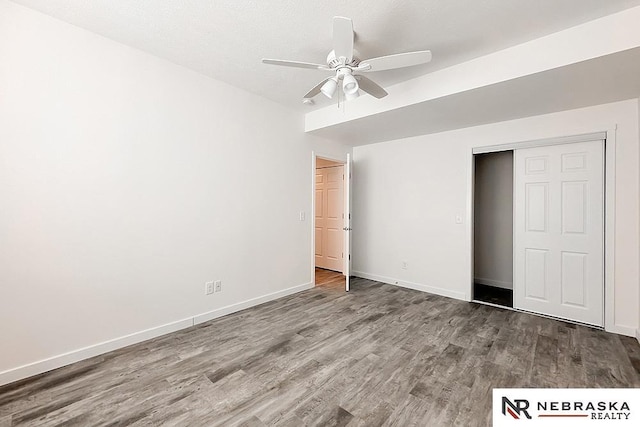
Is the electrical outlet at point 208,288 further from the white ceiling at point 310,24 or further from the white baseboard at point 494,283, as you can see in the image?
the white baseboard at point 494,283

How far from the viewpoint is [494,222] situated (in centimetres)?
471

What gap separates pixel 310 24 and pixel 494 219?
14.3ft

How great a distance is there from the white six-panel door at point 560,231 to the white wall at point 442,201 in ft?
0.56

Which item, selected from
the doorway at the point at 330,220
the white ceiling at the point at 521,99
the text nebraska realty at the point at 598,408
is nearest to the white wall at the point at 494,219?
the white ceiling at the point at 521,99

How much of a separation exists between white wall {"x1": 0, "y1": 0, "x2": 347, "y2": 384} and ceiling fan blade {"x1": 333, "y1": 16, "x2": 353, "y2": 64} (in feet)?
5.88

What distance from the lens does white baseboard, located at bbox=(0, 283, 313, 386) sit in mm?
2029

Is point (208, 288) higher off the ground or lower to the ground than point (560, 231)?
lower

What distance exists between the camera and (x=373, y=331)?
2883 mm

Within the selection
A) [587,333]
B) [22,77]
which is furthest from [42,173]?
[587,333]

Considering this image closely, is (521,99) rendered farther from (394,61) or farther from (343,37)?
(343,37)

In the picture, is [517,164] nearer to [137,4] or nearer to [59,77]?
[137,4]

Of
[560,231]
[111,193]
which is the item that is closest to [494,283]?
[560,231]

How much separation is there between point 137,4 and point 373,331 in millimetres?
3524

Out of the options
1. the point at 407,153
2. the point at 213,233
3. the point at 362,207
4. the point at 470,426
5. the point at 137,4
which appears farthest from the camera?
the point at 362,207
